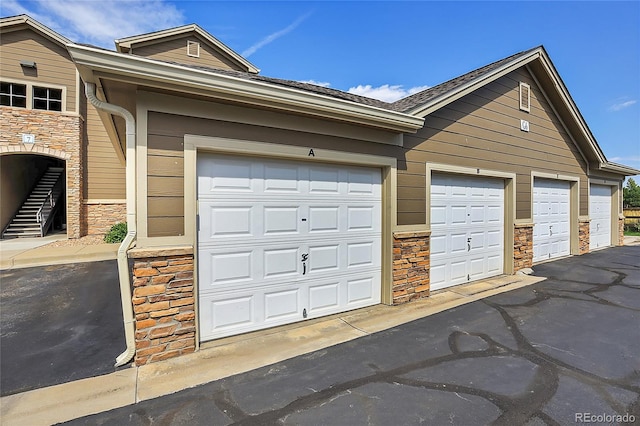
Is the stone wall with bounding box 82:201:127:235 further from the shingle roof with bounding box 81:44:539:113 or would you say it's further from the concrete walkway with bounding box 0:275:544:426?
the concrete walkway with bounding box 0:275:544:426

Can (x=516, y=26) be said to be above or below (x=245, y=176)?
above

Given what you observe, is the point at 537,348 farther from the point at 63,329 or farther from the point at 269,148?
the point at 63,329

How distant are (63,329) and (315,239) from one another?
150 inches

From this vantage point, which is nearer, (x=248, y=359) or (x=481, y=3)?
(x=248, y=359)

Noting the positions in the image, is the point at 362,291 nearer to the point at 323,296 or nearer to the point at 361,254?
the point at 361,254

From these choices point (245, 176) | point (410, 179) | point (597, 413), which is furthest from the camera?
point (410, 179)

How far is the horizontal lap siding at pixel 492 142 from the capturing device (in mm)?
5523

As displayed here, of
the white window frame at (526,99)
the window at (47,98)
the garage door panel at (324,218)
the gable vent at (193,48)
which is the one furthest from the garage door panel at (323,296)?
the window at (47,98)

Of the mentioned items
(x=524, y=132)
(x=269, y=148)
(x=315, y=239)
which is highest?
(x=524, y=132)

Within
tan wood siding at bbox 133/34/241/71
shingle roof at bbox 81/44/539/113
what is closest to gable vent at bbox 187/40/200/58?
tan wood siding at bbox 133/34/241/71

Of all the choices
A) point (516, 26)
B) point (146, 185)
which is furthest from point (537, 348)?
point (516, 26)

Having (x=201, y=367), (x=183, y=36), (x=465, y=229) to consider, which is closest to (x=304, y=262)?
(x=201, y=367)

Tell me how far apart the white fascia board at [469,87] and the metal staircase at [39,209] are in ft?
51.8

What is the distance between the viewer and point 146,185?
11.1 ft
